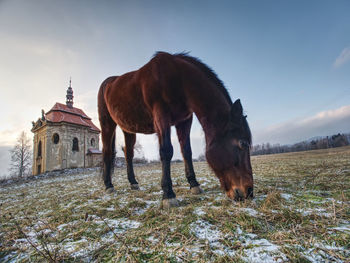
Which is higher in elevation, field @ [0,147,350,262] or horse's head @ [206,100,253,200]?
horse's head @ [206,100,253,200]

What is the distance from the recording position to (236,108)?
2.26 metres

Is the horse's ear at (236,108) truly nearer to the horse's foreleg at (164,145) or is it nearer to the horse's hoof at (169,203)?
the horse's foreleg at (164,145)

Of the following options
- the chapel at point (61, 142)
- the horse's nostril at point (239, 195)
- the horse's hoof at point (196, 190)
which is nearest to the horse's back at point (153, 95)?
the horse's hoof at point (196, 190)

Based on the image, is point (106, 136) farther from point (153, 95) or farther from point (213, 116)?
point (213, 116)

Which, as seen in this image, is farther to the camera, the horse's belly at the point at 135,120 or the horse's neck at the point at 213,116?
the horse's belly at the point at 135,120

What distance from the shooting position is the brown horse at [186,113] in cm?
218

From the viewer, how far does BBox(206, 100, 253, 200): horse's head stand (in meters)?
2.07

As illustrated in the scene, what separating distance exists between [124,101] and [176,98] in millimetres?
1289

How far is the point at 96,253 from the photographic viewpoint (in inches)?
46.4

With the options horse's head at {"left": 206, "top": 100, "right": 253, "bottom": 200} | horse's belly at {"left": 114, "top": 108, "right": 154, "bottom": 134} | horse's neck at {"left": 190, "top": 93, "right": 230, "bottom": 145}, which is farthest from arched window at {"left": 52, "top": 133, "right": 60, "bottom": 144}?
horse's head at {"left": 206, "top": 100, "right": 253, "bottom": 200}

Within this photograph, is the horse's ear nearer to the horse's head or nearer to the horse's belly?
the horse's head

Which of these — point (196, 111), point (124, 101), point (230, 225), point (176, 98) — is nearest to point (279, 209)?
point (230, 225)

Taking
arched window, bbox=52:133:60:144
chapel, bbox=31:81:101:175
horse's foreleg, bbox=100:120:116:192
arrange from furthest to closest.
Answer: arched window, bbox=52:133:60:144 < chapel, bbox=31:81:101:175 < horse's foreleg, bbox=100:120:116:192

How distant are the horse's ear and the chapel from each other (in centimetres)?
2711
